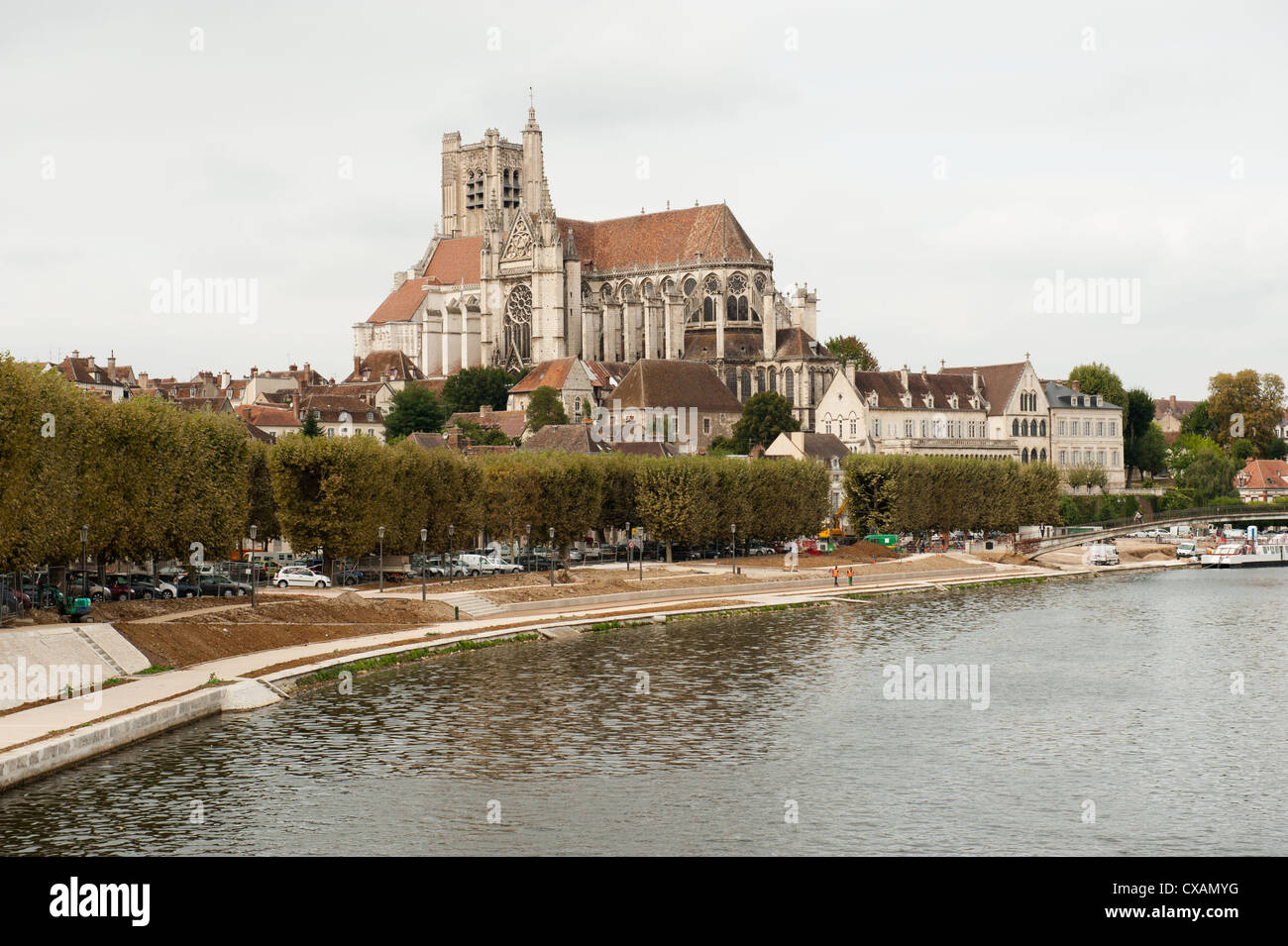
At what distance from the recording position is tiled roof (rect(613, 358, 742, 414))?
151 m

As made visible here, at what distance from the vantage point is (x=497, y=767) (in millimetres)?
31656

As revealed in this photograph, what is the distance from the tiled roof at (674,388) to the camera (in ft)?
495

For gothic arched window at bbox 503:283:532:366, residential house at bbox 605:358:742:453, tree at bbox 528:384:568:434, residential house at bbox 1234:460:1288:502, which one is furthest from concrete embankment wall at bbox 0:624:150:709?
residential house at bbox 1234:460:1288:502

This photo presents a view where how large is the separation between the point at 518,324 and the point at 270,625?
131 m

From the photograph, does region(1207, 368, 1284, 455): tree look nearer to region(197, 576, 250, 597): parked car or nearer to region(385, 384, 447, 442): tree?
region(385, 384, 447, 442): tree

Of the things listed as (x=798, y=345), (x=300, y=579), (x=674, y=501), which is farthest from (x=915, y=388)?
(x=300, y=579)

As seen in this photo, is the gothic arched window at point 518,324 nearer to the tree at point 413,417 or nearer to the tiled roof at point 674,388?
the tiled roof at point 674,388

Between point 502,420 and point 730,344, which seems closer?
point 502,420

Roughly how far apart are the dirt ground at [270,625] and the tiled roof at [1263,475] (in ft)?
419

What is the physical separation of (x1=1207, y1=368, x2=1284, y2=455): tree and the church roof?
57.9 metres

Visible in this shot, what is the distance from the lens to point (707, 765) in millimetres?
32188

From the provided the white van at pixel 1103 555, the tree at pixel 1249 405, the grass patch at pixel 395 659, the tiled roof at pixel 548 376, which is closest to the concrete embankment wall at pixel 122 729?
the grass patch at pixel 395 659

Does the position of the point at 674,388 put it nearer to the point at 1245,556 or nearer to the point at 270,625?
the point at 1245,556
